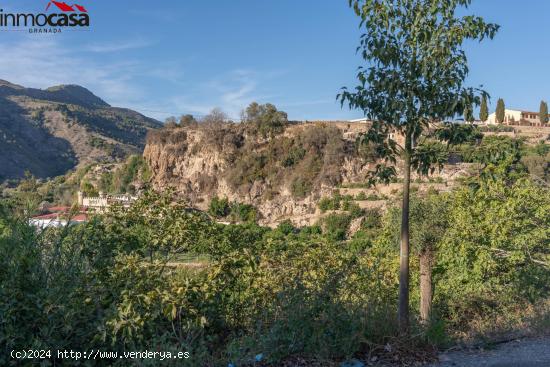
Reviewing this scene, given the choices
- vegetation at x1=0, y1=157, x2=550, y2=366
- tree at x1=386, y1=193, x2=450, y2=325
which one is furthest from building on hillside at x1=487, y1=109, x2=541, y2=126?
vegetation at x1=0, y1=157, x2=550, y2=366

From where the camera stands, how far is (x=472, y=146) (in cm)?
529

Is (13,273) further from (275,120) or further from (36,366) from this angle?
(275,120)

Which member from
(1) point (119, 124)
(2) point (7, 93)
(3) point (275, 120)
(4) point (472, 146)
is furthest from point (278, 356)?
(2) point (7, 93)

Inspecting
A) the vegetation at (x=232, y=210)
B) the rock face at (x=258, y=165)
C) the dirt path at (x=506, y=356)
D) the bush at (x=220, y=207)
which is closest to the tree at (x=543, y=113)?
the rock face at (x=258, y=165)

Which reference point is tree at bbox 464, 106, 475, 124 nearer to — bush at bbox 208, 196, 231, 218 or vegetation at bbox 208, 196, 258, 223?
vegetation at bbox 208, 196, 258, 223

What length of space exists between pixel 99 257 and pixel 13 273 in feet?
3.59

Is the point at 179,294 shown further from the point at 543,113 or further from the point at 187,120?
the point at 543,113

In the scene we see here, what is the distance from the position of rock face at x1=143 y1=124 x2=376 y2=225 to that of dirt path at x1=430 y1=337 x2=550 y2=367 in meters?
38.7

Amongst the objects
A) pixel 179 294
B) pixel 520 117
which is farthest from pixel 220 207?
pixel 179 294

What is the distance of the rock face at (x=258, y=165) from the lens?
48.7 meters

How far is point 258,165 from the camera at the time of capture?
53719mm

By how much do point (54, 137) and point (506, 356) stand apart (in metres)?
103

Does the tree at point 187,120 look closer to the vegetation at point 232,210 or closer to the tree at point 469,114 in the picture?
the vegetation at point 232,210

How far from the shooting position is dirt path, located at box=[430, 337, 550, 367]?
4.54m
